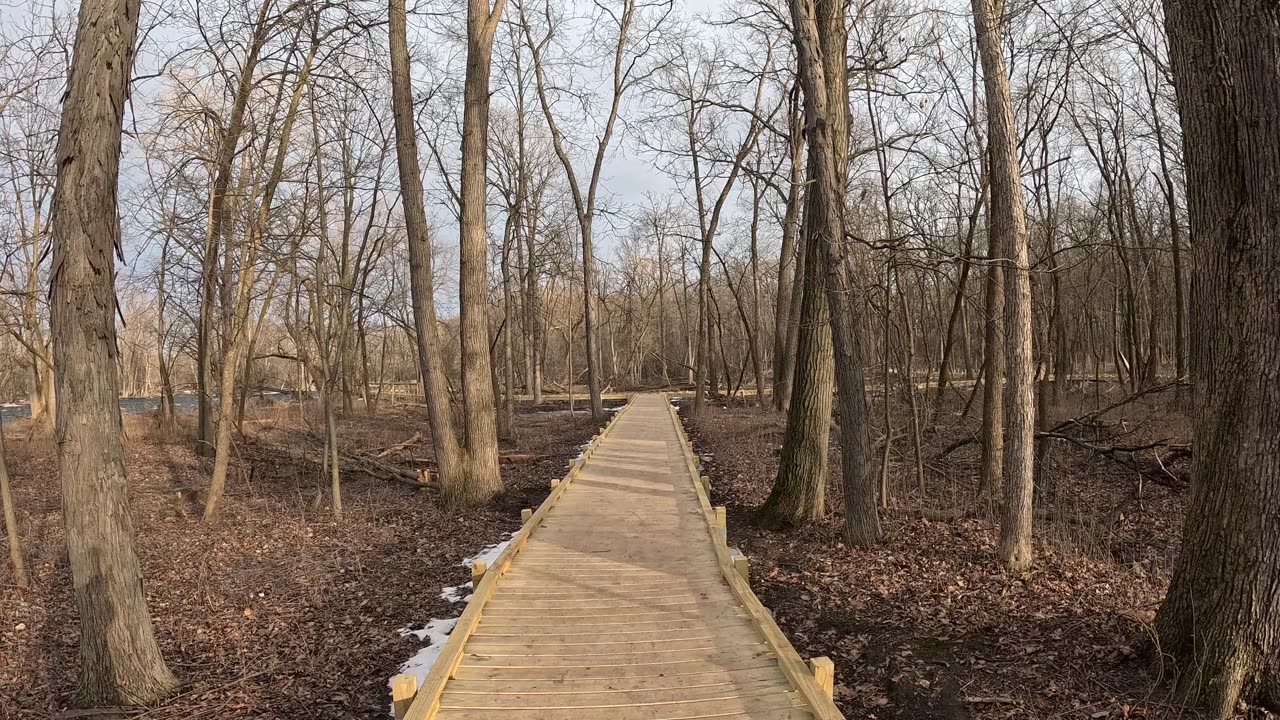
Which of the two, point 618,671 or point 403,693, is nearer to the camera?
point 403,693

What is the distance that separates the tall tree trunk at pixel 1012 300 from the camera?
607cm

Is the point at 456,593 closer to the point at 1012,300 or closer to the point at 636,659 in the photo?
the point at 636,659

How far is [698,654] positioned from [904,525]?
4584 mm

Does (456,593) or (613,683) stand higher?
(613,683)

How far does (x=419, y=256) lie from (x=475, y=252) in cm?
80

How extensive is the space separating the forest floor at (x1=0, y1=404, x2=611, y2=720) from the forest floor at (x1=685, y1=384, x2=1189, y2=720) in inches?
130

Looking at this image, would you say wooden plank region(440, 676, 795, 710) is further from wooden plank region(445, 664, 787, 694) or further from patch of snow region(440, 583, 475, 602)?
patch of snow region(440, 583, 475, 602)

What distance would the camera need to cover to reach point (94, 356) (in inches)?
162

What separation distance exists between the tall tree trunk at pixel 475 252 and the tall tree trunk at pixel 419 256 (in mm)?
274

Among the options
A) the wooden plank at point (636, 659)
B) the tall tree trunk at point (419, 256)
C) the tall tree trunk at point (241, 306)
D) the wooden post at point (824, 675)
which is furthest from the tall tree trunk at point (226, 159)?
the wooden post at point (824, 675)

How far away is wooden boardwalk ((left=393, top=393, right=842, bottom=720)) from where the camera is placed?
11.9 feet

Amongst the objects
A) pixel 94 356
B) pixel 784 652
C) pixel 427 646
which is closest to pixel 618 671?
pixel 784 652

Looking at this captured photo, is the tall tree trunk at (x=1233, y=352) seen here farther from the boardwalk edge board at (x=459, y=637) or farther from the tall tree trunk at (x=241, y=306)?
the tall tree trunk at (x=241, y=306)

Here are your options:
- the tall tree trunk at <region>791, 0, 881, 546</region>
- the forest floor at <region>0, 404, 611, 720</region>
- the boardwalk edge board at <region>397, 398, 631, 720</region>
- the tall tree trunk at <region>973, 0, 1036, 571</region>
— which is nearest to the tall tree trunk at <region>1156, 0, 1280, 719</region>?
the tall tree trunk at <region>973, 0, 1036, 571</region>
